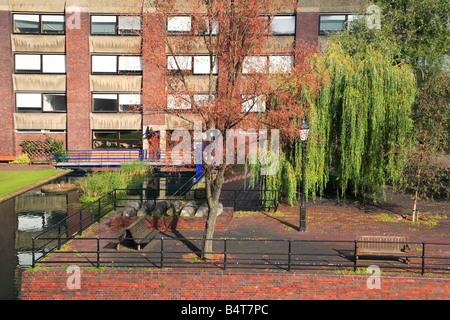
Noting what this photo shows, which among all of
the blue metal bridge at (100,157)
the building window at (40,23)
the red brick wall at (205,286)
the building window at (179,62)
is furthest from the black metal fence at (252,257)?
the building window at (40,23)

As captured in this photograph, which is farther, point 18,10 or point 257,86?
point 18,10

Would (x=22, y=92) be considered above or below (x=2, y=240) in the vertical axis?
above

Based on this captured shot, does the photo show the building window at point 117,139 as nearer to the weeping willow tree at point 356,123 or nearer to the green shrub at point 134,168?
the green shrub at point 134,168

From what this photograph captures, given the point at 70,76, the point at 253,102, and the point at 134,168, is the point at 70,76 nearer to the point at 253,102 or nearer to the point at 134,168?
the point at 134,168

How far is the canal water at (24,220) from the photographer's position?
11453 mm

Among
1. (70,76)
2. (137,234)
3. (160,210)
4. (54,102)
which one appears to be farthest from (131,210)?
(54,102)

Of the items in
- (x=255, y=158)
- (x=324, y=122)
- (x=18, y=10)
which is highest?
(x=18, y=10)

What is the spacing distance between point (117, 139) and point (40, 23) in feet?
38.9

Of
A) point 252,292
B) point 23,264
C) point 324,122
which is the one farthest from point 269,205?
point 23,264

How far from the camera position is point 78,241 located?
13070 mm

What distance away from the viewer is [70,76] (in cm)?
3491

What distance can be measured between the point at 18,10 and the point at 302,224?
Result: 32568 mm
